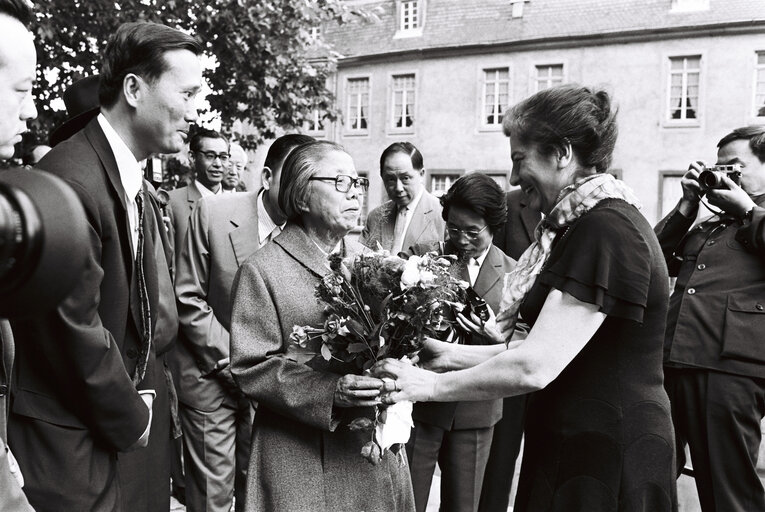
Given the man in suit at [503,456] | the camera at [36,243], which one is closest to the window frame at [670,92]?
the man in suit at [503,456]

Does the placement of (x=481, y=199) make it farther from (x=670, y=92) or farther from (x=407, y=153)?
(x=670, y=92)

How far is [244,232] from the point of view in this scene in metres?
4.29

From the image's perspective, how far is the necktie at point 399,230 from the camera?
560 cm

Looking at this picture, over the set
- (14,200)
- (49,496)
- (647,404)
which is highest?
(14,200)

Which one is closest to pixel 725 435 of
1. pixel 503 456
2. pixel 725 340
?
pixel 725 340

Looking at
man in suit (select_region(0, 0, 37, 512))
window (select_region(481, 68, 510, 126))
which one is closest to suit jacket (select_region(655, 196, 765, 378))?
man in suit (select_region(0, 0, 37, 512))

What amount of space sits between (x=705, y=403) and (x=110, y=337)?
3.25 meters

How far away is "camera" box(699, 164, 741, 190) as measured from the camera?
416cm

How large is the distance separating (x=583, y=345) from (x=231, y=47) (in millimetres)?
11163

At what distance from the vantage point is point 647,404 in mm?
2334

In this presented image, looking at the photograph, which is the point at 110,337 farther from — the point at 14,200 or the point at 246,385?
the point at 14,200

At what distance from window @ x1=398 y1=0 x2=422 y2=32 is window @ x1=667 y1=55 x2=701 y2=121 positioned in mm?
9553

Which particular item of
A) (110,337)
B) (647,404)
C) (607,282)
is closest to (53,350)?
(110,337)

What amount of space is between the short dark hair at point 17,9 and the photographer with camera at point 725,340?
3.58 meters
